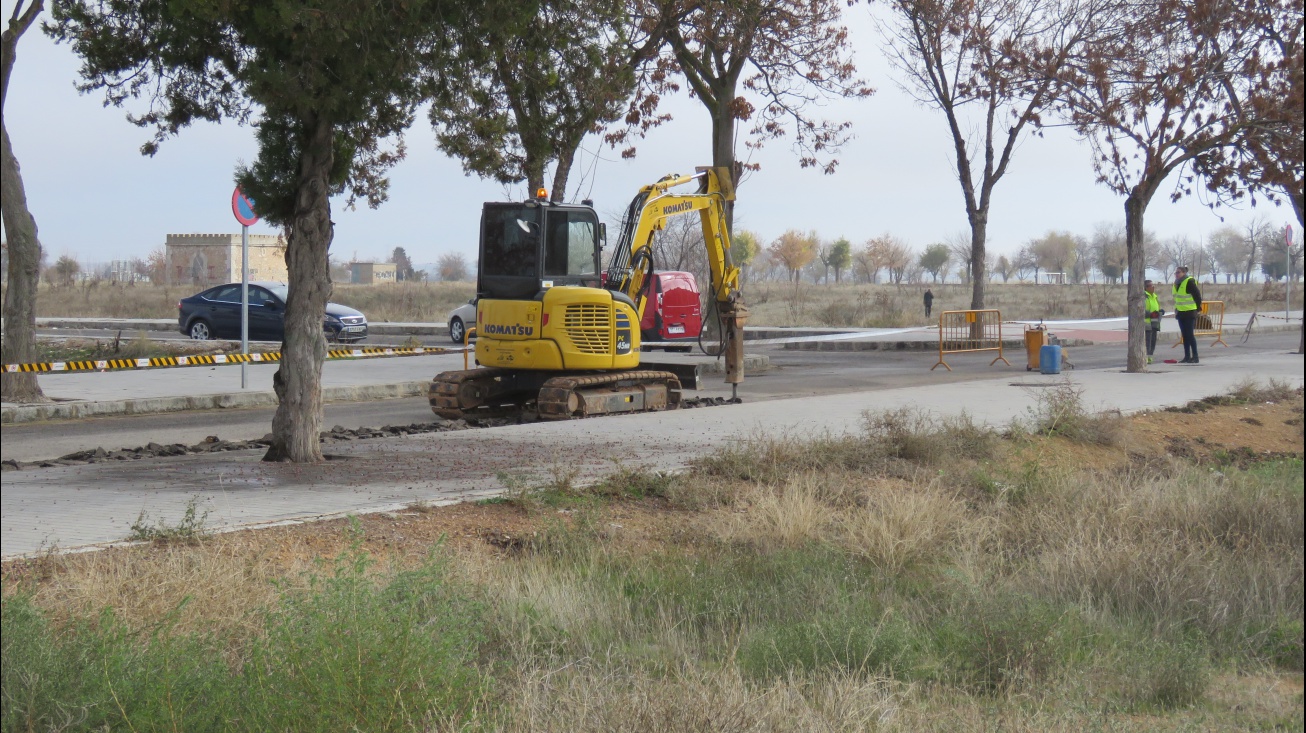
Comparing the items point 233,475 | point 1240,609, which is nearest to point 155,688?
point 1240,609

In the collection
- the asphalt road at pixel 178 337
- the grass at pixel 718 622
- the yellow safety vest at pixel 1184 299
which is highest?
the yellow safety vest at pixel 1184 299

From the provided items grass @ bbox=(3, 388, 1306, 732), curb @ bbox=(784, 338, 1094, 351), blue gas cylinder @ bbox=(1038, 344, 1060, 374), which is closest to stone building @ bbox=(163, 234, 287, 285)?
curb @ bbox=(784, 338, 1094, 351)

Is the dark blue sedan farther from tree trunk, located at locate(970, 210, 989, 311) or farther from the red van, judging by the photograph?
tree trunk, located at locate(970, 210, 989, 311)

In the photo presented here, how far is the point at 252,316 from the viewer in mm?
30469

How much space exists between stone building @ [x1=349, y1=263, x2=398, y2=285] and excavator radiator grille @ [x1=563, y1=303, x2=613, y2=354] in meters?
107

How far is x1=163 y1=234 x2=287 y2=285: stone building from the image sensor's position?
3281 cm

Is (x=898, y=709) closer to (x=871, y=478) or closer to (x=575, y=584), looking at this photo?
(x=575, y=584)

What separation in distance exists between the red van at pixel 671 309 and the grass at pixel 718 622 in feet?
58.2

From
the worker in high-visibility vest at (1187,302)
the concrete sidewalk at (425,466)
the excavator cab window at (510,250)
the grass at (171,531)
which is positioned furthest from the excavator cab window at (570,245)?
the worker in high-visibility vest at (1187,302)

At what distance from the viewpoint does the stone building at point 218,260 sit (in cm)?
3281

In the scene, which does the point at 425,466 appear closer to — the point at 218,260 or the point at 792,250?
the point at 218,260

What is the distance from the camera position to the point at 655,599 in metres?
7.07

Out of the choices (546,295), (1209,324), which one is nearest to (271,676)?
(546,295)

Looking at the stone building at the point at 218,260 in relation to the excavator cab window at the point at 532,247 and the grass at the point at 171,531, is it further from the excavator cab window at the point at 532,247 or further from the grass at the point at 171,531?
the grass at the point at 171,531
